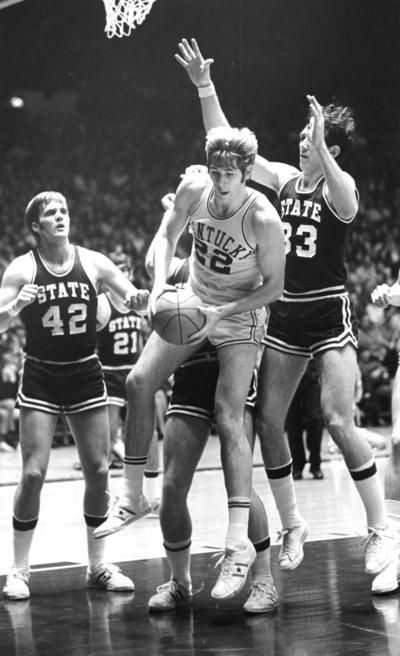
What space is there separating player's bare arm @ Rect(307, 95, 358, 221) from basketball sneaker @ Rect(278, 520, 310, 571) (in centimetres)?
137

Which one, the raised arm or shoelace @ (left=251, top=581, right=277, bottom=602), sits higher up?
the raised arm

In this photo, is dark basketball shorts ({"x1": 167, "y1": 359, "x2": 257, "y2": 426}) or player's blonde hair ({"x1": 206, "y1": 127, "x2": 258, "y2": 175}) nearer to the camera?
player's blonde hair ({"x1": 206, "y1": 127, "x2": 258, "y2": 175})

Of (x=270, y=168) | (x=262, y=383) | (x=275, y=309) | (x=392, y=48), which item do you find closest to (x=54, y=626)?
(x=262, y=383)

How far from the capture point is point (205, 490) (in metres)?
8.99

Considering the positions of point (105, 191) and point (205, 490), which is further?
point (105, 191)

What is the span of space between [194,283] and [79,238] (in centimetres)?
729

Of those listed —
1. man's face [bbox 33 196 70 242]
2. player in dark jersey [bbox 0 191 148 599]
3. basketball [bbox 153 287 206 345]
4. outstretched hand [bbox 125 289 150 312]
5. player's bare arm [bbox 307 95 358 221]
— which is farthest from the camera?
man's face [bbox 33 196 70 242]

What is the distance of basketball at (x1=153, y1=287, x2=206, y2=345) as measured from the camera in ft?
14.4

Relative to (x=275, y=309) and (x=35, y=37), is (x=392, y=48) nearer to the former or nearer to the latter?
(x=35, y=37)

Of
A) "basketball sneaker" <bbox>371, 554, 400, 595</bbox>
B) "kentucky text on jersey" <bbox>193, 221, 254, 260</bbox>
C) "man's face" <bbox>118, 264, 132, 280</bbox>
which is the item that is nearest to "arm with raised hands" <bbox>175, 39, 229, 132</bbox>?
"kentucky text on jersey" <bbox>193, 221, 254, 260</bbox>

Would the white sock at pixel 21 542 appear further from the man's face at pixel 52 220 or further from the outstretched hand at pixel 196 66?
the outstretched hand at pixel 196 66

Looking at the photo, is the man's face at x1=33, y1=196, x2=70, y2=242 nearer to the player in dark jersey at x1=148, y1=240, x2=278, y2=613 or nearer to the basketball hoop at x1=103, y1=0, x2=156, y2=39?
the player in dark jersey at x1=148, y1=240, x2=278, y2=613

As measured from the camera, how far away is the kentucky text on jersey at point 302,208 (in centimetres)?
489

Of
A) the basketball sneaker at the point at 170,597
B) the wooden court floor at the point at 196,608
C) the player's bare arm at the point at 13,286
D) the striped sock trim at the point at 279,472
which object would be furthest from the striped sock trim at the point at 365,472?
the player's bare arm at the point at 13,286
